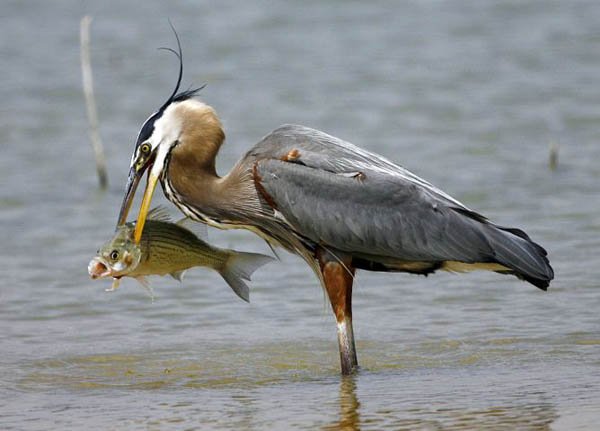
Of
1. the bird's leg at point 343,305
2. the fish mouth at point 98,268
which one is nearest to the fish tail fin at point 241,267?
the bird's leg at point 343,305

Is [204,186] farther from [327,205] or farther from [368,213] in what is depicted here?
[368,213]

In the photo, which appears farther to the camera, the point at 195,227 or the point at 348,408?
the point at 195,227

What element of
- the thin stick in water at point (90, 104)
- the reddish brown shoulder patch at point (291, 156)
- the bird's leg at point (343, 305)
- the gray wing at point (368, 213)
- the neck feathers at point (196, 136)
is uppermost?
the thin stick in water at point (90, 104)

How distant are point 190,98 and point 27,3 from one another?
42.2ft

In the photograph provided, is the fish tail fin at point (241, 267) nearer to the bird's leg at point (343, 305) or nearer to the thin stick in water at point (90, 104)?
the bird's leg at point (343, 305)

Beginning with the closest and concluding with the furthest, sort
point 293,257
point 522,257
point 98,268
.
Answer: point 98,268
point 522,257
point 293,257

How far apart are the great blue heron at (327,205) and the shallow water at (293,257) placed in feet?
1.87

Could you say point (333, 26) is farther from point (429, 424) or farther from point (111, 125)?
point (429, 424)

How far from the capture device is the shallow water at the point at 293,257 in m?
6.69

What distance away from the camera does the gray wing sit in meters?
7.24

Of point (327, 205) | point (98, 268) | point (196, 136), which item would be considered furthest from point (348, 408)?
point (196, 136)

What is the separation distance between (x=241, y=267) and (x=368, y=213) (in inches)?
30.4

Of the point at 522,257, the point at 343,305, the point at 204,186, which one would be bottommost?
the point at 343,305

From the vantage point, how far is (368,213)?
7332 mm
